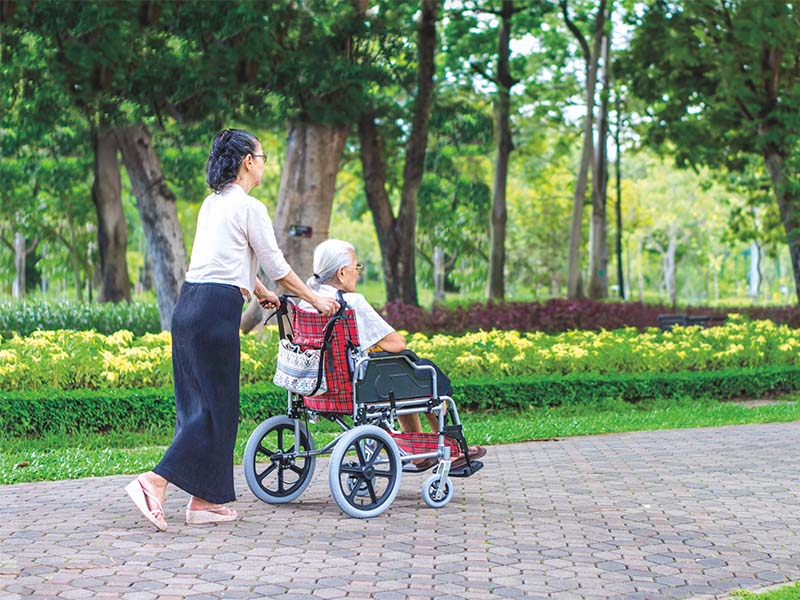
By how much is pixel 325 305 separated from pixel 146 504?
4.28 ft

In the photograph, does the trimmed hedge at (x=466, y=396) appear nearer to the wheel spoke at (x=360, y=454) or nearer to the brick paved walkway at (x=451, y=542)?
the brick paved walkway at (x=451, y=542)

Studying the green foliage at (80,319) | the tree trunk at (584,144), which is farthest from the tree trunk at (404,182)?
the tree trunk at (584,144)

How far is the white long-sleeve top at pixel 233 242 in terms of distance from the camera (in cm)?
594

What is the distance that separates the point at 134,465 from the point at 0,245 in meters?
50.8

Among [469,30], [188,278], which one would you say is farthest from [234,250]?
[469,30]

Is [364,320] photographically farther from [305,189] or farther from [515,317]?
[515,317]

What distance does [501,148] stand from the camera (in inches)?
1018

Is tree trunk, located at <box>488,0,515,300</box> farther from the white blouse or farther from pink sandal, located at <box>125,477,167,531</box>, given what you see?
→ pink sandal, located at <box>125,477,167,531</box>

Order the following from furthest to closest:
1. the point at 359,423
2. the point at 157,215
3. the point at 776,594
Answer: the point at 157,215, the point at 359,423, the point at 776,594

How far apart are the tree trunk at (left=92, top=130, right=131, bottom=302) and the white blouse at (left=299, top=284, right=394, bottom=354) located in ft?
66.1

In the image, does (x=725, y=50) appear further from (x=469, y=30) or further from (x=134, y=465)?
(x=134, y=465)

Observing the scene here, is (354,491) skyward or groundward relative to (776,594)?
skyward

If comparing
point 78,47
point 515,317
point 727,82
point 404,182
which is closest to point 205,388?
point 78,47

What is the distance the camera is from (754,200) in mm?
29266
